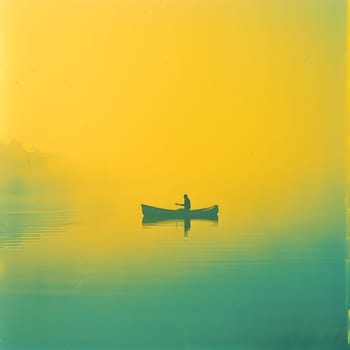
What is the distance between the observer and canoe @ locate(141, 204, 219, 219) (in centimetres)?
323

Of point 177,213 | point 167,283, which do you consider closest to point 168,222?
point 177,213

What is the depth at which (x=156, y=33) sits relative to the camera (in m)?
3.25

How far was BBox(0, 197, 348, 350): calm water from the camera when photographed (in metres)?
3.14

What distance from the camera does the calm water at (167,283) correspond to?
314cm

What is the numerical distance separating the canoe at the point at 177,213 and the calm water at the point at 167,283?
42mm

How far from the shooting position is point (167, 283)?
319 cm

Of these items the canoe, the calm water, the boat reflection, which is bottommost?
the calm water

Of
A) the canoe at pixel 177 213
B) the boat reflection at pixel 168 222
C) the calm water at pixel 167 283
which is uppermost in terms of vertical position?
the canoe at pixel 177 213

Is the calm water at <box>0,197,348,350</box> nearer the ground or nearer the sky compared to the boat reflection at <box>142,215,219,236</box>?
nearer the ground

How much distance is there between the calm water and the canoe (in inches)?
1.7

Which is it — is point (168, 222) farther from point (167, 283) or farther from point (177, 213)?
point (167, 283)

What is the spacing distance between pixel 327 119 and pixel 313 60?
1.10 feet

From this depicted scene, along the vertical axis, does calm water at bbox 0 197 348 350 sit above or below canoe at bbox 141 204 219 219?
below

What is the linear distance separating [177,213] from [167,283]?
377 millimetres
